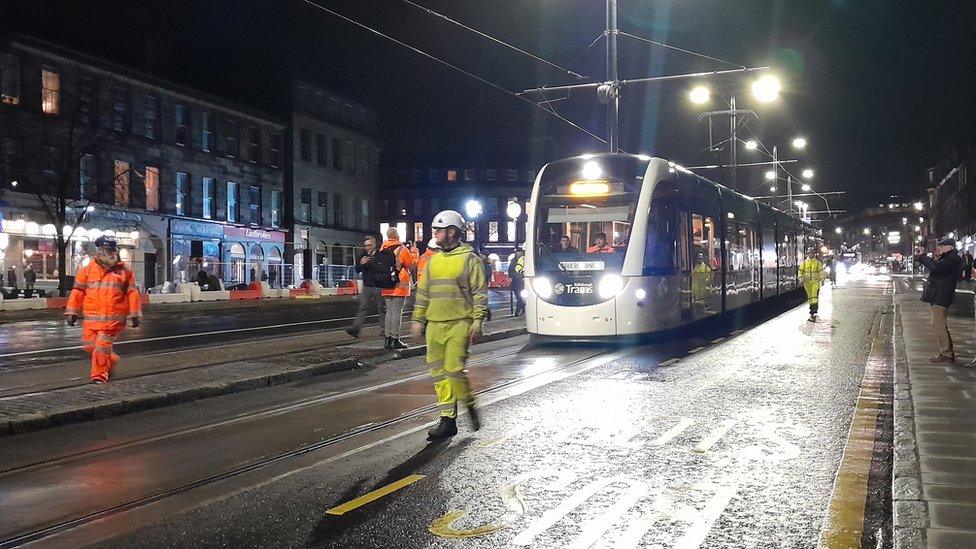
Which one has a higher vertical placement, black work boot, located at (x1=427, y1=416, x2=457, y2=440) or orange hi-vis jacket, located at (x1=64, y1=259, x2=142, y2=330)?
orange hi-vis jacket, located at (x1=64, y1=259, x2=142, y2=330)

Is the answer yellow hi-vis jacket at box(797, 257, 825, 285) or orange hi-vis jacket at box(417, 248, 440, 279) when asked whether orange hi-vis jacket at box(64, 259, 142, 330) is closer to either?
orange hi-vis jacket at box(417, 248, 440, 279)

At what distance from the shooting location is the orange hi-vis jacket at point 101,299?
999cm

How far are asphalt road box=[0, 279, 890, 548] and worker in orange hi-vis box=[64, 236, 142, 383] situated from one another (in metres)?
1.49

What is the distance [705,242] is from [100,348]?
11990mm

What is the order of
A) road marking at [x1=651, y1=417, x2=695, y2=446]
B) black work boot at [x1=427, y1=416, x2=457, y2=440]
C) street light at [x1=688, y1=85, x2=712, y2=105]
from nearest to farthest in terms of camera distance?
road marking at [x1=651, y1=417, x2=695, y2=446] → black work boot at [x1=427, y1=416, x2=457, y2=440] → street light at [x1=688, y1=85, x2=712, y2=105]

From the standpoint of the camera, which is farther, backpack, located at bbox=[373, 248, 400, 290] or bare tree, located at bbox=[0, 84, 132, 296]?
bare tree, located at bbox=[0, 84, 132, 296]

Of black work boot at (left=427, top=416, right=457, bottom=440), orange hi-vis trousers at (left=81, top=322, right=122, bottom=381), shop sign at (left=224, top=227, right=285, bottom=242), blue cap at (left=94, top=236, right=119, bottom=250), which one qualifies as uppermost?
shop sign at (left=224, top=227, right=285, bottom=242)

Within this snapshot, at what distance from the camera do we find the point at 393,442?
7.14 meters

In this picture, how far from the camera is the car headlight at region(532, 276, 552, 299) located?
1470cm

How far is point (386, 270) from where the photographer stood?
13.5 meters

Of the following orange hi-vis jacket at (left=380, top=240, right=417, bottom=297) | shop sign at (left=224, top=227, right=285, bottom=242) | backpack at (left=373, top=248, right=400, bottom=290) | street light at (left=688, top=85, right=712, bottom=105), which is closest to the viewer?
backpack at (left=373, top=248, right=400, bottom=290)

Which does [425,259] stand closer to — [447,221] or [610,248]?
[610,248]

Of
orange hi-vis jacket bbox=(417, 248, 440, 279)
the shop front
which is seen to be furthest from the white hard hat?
the shop front

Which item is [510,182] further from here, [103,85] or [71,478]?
[71,478]
